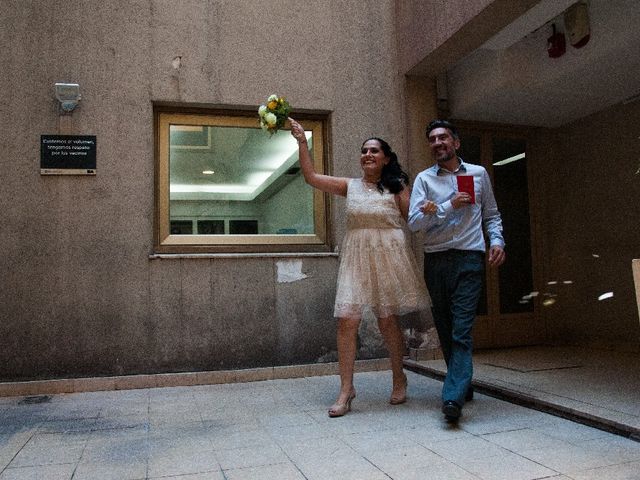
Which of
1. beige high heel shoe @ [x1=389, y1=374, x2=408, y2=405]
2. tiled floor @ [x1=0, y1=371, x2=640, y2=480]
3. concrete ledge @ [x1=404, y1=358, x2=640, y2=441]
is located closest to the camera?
tiled floor @ [x1=0, y1=371, x2=640, y2=480]

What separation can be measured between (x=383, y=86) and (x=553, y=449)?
3.91 meters

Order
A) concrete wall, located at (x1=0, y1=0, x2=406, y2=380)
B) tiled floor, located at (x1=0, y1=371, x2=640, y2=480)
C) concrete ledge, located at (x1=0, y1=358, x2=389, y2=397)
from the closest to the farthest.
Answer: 1. tiled floor, located at (x1=0, y1=371, x2=640, y2=480)
2. concrete ledge, located at (x1=0, y1=358, x2=389, y2=397)
3. concrete wall, located at (x1=0, y1=0, x2=406, y2=380)

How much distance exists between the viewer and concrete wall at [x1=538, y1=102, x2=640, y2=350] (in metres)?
5.96

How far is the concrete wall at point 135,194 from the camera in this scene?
474 cm

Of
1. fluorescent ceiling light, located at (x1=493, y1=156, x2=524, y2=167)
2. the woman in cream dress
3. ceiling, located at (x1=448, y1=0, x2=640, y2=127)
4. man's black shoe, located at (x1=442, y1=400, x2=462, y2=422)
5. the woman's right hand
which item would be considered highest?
ceiling, located at (x1=448, y1=0, x2=640, y2=127)

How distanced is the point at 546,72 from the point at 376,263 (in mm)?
2616

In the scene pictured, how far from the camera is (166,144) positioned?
17.4ft

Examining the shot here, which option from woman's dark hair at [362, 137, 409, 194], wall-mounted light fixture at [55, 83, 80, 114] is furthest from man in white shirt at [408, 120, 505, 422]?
wall-mounted light fixture at [55, 83, 80, 114]

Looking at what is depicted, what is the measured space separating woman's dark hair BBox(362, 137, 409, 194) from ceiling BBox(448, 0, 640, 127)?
5.76 feet

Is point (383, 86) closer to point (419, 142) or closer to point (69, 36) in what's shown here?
point (419, 142)

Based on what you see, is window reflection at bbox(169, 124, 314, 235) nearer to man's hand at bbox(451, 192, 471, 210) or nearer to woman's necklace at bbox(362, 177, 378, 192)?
woman's necklace at bbox(362, 177, 378, 192)

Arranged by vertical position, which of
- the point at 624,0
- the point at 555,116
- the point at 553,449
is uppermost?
the point at 624,0

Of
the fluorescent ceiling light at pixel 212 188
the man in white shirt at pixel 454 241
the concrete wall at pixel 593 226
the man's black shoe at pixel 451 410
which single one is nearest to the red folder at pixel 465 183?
the man in white shirt at pixel 454 241

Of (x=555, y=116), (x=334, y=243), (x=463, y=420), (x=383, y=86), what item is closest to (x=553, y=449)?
(x=463, y=420)
